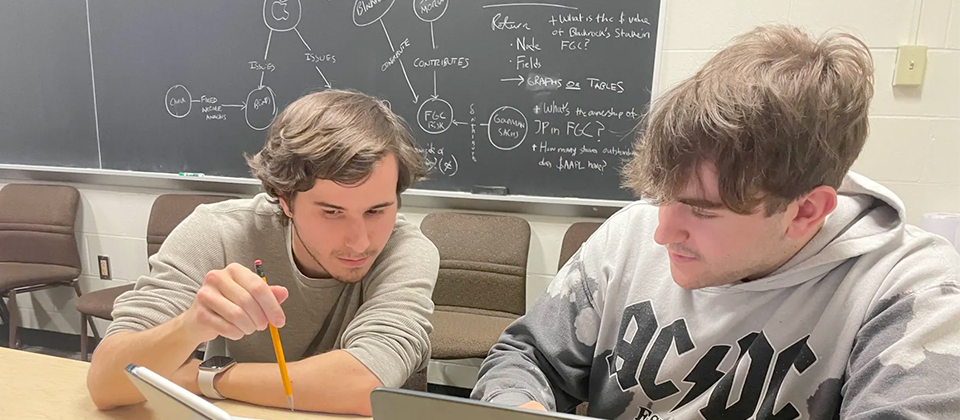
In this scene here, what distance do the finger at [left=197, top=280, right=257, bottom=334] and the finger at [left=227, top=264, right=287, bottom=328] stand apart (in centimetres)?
3

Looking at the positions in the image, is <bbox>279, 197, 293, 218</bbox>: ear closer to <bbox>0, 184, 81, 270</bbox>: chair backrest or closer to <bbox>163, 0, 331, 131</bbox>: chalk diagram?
<bbox>163, 0, 331, 131</bbox>: chalk diagram

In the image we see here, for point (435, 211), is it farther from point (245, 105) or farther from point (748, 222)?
point (748, 222)

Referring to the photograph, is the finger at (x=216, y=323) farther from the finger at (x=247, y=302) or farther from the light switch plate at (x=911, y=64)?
the light switch plate at (x=911, y=64)

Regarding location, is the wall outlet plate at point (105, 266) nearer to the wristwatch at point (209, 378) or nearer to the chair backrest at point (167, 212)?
the chair backrest at point (167, 212)

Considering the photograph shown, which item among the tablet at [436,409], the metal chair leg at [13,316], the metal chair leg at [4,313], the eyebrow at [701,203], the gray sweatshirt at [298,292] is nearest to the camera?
the tablet at [436,409]

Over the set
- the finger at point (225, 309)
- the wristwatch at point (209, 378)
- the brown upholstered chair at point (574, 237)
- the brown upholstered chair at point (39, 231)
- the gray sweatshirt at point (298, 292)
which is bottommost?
the brown upholstered chair at point (39, 231)

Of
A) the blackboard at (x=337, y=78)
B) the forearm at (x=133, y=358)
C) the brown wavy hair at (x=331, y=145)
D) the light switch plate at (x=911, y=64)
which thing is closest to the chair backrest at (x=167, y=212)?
the blackboard at (x=337, y=78)

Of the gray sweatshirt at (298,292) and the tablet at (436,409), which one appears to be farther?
the gray sweatshirt at (298,292)

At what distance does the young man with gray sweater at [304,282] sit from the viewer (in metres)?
0.95

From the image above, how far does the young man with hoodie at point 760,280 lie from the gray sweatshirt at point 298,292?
0.20 metres

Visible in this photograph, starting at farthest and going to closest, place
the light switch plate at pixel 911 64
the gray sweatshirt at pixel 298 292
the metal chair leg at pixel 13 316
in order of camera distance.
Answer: the metal chair leg at pixel 13 316 < the light switch plate at pixel 911 64 < the gray sweatshirt at pixel 298 292

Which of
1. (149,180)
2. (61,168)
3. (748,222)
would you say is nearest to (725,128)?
(748,222)

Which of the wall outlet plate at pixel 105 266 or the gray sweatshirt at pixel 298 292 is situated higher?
the gray sweatshirt at pixel 298 292

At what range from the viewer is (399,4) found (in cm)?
240
